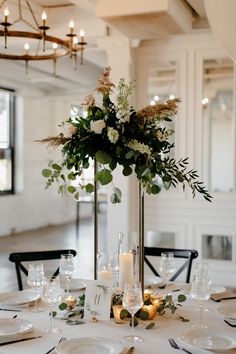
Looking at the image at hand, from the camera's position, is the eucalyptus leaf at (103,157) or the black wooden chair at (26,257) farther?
the black wooden chair at (26,257)

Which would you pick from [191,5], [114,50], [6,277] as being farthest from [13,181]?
[191,5]

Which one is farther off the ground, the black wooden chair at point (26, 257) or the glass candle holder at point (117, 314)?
the black wooden chair at point (26, 257)

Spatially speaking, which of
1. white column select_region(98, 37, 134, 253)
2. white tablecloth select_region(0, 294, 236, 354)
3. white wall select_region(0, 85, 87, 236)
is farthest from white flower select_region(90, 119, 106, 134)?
white wall select_region(0, 85, 87, 236)

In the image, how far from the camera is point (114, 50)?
19.7 ft

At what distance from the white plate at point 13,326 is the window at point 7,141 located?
7.99 meters

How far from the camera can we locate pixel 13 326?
229 cm

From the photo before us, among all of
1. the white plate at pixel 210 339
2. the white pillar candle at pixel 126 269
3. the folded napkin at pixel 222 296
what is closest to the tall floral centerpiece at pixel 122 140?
the white pillar candle at pixel 126 269

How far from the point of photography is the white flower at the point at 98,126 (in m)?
2.30

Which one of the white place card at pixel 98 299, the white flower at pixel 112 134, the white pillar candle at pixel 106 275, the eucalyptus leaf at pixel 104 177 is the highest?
the white flower at pixel 112 134

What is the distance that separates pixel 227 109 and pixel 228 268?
176cm

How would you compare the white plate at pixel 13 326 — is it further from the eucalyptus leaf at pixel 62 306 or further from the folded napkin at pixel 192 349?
the folded napkin at pixel 192 349

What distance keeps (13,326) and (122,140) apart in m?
0.92

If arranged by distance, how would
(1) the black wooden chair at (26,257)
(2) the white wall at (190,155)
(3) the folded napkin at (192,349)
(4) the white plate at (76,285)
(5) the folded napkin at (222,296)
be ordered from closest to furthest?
(3) the folded napkin at (192,349)
(5) the folded napkin at (222,296)
(4) the white plate at (76,285)
(1) the black wooden chair at (26,257)
(2) the white wall at (190,155)

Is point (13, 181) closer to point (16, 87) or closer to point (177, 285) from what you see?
point (16, 87)
